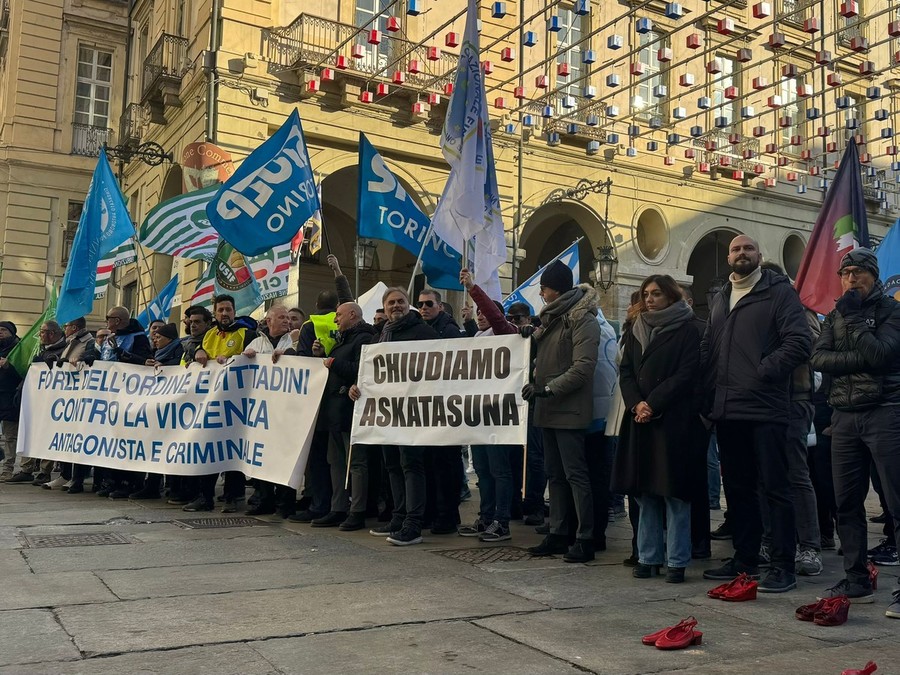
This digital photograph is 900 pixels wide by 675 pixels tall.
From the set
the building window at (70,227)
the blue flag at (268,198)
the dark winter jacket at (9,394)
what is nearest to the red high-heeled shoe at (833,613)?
the blue flag at (268,198)

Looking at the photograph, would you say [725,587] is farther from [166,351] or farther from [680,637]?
[166,351]

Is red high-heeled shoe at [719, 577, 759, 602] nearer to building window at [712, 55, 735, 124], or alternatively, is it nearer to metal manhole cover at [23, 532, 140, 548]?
metal manhole cover at [23, 532, 140, 548]

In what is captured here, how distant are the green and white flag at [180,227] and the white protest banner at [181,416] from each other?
270 centimetres

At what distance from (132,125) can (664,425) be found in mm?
20870

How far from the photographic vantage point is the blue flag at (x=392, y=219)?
8609mm

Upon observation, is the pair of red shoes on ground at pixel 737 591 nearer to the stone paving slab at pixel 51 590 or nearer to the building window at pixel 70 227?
the stone paving slab at pixel 51 590

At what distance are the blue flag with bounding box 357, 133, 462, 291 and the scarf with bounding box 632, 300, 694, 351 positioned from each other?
10.5 feet

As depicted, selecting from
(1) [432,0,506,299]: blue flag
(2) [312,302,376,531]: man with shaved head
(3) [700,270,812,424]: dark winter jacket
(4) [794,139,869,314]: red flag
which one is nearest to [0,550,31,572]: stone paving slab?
(2) [312,302,376,531]: man with shaved head

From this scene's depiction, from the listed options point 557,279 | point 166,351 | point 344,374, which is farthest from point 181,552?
point 166,351

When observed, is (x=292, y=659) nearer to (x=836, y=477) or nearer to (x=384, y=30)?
(x=836, y=477)

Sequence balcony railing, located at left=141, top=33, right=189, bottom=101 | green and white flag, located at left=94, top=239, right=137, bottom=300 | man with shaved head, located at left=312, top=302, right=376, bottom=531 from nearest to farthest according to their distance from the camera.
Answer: man with shaved head, located at left=312, top=302, right=376, bottom=531 → green and white flag, located at left=94, top=239, right=137, bottom=300 → balcony railing, located at left=141, top=33, right=189, bottom=101

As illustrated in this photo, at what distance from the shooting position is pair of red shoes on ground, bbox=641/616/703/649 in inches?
152

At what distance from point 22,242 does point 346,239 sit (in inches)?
385

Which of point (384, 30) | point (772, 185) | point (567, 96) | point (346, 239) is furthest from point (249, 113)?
point (772, 185)
